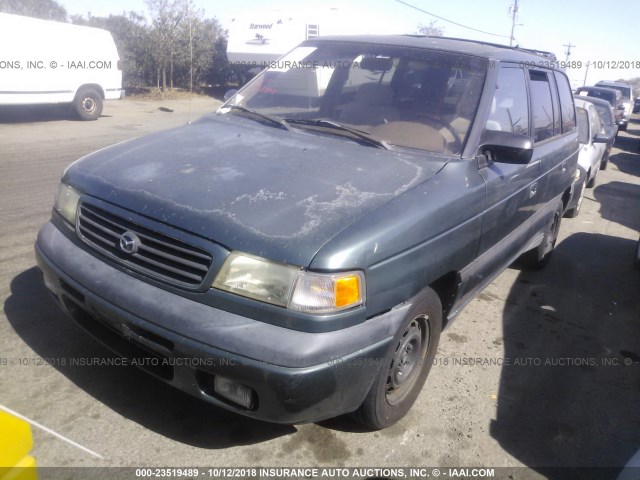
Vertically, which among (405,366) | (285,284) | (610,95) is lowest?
(405,366)

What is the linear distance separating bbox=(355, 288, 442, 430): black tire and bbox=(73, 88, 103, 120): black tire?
517 inches

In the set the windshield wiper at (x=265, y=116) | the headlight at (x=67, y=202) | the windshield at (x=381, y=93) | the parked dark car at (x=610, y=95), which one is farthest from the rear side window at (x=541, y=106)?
the parked dark car at (x=610, y=95)

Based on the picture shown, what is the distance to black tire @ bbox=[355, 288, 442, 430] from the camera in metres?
2.66

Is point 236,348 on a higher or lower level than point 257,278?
lower

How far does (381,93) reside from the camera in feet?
11.9

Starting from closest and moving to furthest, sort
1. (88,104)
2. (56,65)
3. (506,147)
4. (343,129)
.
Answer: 1. (506,147)
2. (343,129)
3. (56,65)
4. (88,104)

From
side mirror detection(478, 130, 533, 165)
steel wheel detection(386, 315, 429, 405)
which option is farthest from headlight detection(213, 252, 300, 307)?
side mirror detection(478, 130, 533, 165)

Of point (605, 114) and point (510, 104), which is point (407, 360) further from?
point (605, 114)

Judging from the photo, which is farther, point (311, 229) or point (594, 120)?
point (594, 120)

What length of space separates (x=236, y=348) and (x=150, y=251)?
0.63 m

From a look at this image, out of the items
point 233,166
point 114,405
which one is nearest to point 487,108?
point 233,166

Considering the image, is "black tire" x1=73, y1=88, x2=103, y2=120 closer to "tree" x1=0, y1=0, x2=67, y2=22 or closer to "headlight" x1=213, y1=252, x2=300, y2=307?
"headlight" x1=213, y1=252, x2=300, y2=307

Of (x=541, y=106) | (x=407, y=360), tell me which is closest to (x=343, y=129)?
(x=407, y=360)

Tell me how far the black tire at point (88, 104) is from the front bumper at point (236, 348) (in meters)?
12.6
